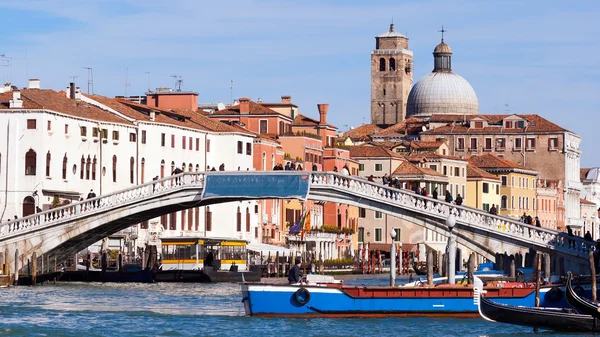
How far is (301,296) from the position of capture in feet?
110

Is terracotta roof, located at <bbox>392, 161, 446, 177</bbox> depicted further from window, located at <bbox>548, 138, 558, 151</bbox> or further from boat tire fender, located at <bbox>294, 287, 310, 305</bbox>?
boat tire fender, located at <bbox>294, 287, 310, 305</bbox>

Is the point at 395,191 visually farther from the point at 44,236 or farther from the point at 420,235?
the point at 420,235

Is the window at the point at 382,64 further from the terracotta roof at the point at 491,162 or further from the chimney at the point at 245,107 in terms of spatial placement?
the chimney at the point at 245,107

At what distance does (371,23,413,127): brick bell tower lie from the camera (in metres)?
124

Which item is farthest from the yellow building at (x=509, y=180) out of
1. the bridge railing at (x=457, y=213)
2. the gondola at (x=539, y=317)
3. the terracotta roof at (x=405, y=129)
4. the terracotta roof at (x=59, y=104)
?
the gondola at (x=539, y=317)

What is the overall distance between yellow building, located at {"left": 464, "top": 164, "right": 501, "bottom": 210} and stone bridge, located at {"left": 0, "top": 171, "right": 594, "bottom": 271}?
45.1 m

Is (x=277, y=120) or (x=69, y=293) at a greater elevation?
(x=277, y=120)

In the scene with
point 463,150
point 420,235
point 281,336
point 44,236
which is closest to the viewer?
point 281,336

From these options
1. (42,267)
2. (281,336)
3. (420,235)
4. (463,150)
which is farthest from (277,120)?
(281,336)

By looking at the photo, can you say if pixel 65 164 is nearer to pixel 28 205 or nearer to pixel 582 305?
pixel 28 205

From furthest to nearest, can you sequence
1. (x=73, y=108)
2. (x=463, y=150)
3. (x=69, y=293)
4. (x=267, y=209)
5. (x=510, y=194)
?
(x=463, y=150) < (x=510, y=194) < (x=267, y=209) < (x=73, y=108) < (x=69, y=293)

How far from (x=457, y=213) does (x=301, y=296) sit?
12.0 meters

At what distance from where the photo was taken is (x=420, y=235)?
84.6 meters

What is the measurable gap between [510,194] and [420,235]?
516 inches
